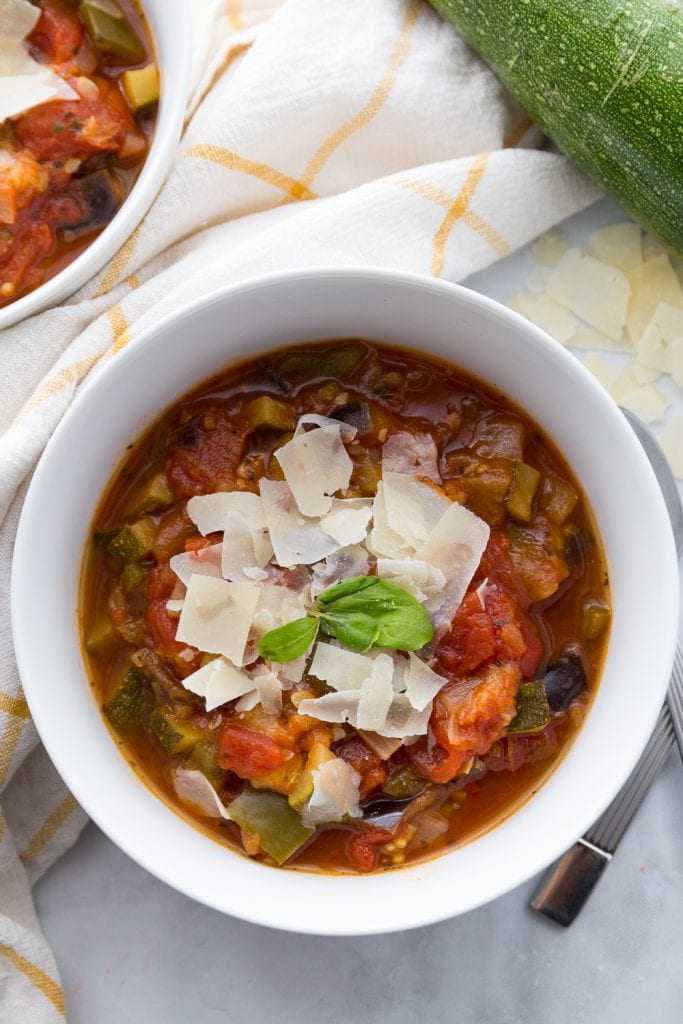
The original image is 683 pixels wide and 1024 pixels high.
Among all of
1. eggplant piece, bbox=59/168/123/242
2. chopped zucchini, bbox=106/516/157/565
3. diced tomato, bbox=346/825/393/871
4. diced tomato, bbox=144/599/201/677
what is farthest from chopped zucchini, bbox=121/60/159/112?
diced tomato, bbox=346/825/393/871

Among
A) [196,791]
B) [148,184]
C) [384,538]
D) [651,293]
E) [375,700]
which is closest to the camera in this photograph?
[375,700]

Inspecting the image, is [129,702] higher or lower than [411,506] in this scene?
lower

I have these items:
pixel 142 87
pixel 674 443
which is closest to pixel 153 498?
pixel 142 87

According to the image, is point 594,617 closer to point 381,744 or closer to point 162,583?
point 381,744

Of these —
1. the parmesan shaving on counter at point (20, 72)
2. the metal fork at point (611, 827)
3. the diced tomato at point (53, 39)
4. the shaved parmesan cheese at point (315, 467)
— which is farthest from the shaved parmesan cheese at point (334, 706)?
the diced tomato at point (53, 39)

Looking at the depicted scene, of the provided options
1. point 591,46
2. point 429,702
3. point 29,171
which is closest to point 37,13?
point 29,171

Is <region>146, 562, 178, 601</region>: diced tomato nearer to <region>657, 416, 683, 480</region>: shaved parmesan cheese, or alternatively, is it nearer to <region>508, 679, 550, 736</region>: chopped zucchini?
<region>508, 679, 550, 736</region>: chopped zucchini
